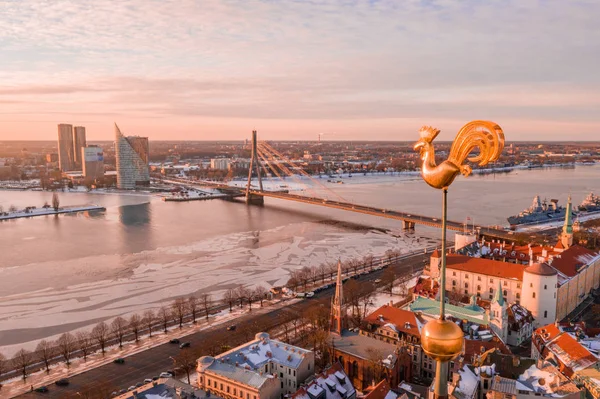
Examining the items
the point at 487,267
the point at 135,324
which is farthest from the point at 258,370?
the point at 487,267

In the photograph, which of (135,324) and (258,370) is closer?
(258,370)

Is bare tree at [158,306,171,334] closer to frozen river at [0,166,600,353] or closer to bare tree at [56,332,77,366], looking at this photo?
frozen river at [0,166,600,353]

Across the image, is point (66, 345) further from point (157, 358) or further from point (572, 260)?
point (572, 260)

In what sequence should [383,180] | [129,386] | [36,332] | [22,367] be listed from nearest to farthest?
[129,386] → [22,367] → [36,332] → [383,180]

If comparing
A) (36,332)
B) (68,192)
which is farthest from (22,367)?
(68,192)

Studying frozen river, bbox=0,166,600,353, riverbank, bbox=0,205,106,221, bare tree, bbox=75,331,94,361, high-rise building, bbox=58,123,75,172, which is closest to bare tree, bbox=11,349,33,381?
frozen river, bbox=0,166,600,353

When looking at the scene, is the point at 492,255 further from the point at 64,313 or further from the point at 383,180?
the point at 383,180
